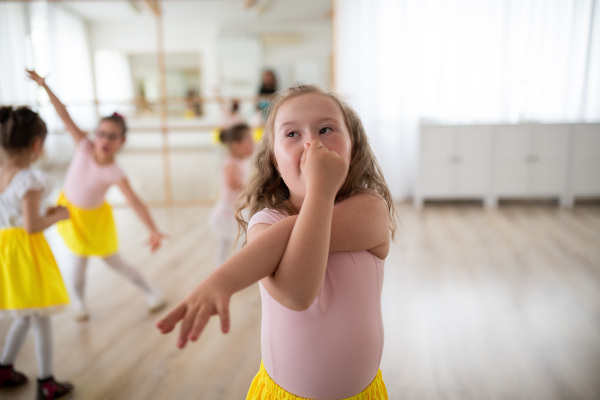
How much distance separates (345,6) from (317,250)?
15.6ft

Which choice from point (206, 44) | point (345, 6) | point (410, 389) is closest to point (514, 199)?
point (345, 6)

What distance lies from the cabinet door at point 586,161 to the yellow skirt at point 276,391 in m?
4.15

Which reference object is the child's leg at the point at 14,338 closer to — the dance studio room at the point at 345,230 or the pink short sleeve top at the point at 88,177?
the dance studio room at the point at 345,230

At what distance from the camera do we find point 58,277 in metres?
1.47

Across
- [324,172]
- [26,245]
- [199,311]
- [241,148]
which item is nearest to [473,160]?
[241,148]

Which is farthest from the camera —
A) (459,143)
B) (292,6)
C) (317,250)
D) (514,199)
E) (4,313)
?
(292,6)

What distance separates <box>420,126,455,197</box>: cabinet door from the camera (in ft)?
14.0

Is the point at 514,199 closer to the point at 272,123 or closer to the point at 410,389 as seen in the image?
the point at 410,389

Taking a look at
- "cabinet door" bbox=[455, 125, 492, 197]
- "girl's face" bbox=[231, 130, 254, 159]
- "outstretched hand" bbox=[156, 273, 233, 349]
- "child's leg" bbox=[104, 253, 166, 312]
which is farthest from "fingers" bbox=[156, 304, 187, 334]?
"cabinet door" bbox=[455, 125, 492, 197]

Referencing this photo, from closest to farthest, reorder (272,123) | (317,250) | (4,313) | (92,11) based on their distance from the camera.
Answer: (317,250)
(272,123)
(4,313)
(92,11)

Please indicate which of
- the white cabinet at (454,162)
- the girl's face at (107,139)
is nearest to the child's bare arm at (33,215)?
the girl's face at (107,139)

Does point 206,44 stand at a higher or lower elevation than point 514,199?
higher

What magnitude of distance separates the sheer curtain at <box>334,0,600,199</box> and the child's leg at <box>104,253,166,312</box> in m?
2.77

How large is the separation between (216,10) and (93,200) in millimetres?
7596
